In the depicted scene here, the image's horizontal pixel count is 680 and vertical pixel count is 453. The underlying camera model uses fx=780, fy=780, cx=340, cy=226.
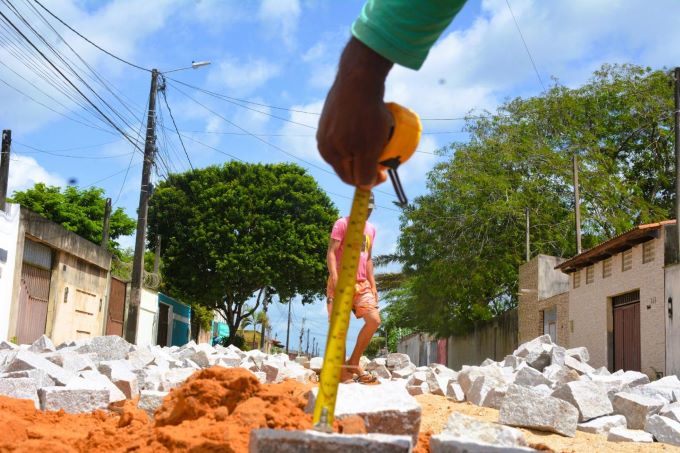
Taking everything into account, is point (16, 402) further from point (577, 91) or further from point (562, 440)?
point (577, 91)

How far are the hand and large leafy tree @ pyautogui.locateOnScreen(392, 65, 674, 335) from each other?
2614 centimetres

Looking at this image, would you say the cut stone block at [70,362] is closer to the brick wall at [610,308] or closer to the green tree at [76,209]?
the brick wall at [610,308]

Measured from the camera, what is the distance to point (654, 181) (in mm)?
30031

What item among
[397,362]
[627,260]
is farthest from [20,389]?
[627,260]

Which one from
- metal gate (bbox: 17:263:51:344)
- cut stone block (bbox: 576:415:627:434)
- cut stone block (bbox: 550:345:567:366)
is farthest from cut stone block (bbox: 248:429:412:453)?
metal gate (bbox: 17:263:51:344)

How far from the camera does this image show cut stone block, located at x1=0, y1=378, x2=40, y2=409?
187 inches

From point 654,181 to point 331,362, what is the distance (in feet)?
100

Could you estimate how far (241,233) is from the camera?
32.2m

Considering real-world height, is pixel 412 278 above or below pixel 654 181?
below

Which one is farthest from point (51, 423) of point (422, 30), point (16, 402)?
point (422, 30)

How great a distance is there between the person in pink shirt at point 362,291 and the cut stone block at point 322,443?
13.7 feet

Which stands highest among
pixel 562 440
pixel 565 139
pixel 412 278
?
pixel 565 139

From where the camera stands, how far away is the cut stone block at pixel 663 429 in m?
5.69

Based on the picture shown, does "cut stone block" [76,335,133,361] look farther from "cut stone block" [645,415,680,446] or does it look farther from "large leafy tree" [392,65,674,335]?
"large leafy tree" [392,65,674,335]
